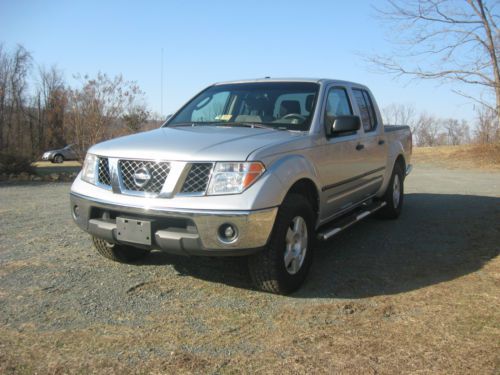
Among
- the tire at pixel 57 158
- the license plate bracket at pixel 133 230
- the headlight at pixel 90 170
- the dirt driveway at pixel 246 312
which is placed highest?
the headlight at pixel 90 170

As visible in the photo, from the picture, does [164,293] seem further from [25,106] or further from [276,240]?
[25,106]

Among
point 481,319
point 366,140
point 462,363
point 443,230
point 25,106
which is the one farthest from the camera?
point 25,106

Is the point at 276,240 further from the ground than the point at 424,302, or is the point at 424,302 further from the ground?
the point at 276,240

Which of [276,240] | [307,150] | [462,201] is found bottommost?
[462,201]

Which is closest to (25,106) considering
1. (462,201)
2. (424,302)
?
(462,201)

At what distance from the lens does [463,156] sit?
1898 cm

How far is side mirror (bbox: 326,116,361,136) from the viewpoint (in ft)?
13.9

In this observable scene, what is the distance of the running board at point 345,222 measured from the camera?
4.06m

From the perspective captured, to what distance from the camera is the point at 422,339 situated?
292 cm

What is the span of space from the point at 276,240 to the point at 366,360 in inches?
43.2

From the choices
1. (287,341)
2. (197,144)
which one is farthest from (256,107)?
(287,341)

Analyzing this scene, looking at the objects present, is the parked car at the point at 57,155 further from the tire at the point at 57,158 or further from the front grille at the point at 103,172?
the front grille at the point at 103,172

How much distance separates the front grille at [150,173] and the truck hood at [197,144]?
5cm

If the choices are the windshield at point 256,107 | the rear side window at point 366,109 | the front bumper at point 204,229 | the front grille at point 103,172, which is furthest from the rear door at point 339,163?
the front grille at point 103,172
